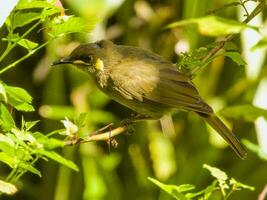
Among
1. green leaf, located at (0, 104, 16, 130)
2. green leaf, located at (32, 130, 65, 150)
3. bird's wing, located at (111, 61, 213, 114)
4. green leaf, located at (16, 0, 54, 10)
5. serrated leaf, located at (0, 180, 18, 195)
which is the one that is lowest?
serrated leaf, located at (0, 180, 18, 195)

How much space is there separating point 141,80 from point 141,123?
140 cm

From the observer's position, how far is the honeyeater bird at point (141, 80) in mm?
2557

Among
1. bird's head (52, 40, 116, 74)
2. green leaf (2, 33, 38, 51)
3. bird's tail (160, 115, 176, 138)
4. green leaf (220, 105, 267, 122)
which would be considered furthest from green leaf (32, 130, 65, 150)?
bird's tail (160, 115, 176, 138)

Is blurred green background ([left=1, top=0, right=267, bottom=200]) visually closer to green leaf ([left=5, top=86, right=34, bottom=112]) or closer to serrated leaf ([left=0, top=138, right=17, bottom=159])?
Result: green leaf ([left=5, top=86, right=34, bottom=112])

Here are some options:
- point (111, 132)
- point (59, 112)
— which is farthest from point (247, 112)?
point (59, 112)

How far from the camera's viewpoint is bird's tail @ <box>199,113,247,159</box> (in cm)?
237

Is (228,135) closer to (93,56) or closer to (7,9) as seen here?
(93,56)

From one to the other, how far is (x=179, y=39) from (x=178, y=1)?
29cm

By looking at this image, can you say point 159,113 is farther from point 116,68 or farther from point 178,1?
point 178,1

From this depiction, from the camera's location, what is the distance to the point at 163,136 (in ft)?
13.1

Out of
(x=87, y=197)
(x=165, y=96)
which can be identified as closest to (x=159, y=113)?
(x=165, y=96)

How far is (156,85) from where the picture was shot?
267 centimetres

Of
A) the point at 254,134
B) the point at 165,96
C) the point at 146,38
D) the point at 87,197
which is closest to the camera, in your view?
the point at 165,96

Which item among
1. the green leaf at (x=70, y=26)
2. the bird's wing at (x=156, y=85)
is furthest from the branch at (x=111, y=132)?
the bird's wing at (x=156, y=85)
